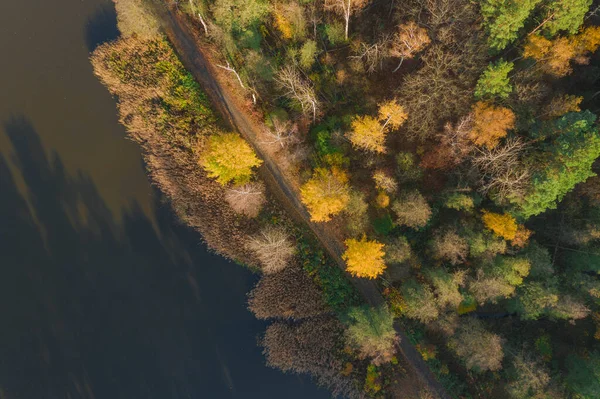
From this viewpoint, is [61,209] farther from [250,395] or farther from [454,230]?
[454,230]

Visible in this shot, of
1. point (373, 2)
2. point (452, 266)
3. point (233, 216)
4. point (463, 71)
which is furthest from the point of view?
point (233, 216)

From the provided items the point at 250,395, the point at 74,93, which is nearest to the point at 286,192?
the point at 250,395

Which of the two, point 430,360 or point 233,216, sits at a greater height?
point 233,216

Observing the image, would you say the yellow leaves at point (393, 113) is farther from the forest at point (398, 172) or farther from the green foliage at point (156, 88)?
the green foliage at point (156, 88)

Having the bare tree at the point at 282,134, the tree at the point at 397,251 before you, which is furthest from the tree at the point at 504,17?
the bare tree at the point at 282,134

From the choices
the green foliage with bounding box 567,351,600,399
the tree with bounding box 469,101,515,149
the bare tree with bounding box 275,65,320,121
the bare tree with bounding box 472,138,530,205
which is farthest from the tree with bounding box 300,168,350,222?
the green foliage with bounding box 567,351,600,399

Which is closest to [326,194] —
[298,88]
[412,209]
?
[412,209]

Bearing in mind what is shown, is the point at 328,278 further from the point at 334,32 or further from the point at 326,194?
the point at 334,32
